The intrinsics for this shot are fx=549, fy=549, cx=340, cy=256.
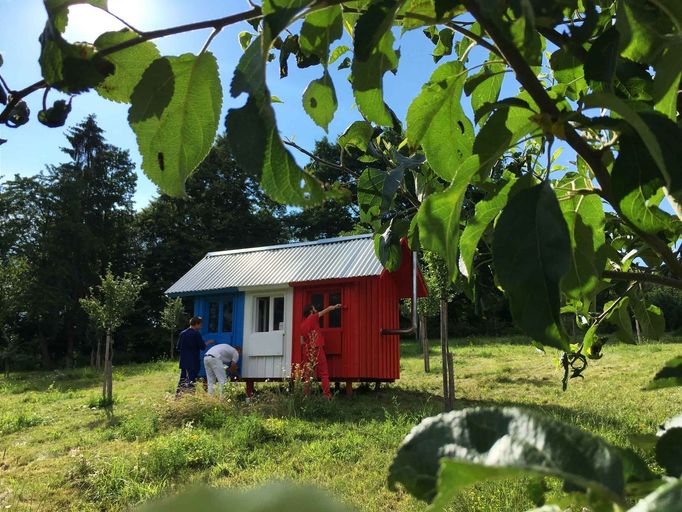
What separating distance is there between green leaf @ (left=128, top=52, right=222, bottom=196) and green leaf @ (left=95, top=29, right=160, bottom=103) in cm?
5

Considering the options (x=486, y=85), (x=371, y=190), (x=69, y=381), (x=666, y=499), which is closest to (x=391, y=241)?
(x=371, y=190)

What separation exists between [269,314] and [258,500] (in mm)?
12057

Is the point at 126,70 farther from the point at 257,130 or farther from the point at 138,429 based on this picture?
the point at 138,429

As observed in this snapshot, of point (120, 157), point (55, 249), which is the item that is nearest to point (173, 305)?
point (55, 249)

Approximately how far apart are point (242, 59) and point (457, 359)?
15601 millimetres

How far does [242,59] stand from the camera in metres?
0.62

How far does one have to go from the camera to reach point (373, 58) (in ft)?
2.54

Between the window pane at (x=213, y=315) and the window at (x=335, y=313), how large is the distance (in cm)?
307

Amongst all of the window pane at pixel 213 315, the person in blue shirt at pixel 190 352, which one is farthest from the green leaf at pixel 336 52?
the window pane at pixel 213 315

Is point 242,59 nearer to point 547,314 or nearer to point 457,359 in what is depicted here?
point 547,314

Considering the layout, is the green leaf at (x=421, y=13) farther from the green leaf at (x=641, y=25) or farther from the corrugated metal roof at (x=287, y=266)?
the corrugated metal roof at (x=287, y=266)

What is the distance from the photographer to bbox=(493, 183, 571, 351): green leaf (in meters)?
0.55

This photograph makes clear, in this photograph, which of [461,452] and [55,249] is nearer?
[461,452]

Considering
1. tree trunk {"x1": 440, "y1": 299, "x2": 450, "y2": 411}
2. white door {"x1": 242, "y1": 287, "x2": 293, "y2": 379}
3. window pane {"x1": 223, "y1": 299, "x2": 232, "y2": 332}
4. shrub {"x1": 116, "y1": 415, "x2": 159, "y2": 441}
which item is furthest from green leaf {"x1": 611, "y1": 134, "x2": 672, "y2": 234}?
window pane {"x1": 223, "y1": 299, "x2": 232, "y2": 332}
